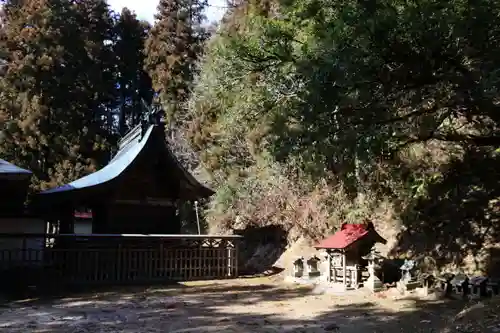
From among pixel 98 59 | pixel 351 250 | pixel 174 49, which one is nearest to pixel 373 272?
pixel 351 250

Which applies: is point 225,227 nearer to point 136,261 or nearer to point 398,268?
point 136,261

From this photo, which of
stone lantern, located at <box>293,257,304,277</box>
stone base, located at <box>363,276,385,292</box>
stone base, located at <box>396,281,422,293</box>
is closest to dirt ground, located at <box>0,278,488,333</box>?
stone base, located at <box>363,276,385,292</box>

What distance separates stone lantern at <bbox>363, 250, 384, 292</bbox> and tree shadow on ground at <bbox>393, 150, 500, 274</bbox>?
1434 mm

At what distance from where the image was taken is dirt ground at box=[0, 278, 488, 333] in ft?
22.6

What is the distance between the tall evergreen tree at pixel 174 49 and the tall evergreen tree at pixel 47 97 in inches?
166

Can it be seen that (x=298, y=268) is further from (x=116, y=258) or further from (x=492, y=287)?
(x=492, y=287)

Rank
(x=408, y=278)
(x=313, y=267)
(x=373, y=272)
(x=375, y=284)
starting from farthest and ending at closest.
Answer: (x=313, y=267) < (x=373, y=272) < (x=375, y=284) < (x=408, y=278)

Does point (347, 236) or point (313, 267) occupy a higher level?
point (347, 236)

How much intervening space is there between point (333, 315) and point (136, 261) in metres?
6.26

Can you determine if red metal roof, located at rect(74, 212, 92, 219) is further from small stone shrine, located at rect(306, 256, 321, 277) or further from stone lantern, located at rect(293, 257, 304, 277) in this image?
small stone shrine, located at rect(306, 256, 321, 277)

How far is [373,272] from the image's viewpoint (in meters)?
9.59

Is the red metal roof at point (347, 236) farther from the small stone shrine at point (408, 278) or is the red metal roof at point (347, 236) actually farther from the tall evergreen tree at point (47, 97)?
the tall evergreen tree at point (47, 97)

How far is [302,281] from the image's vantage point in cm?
1159

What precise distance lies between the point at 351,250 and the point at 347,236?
0.98 feet
